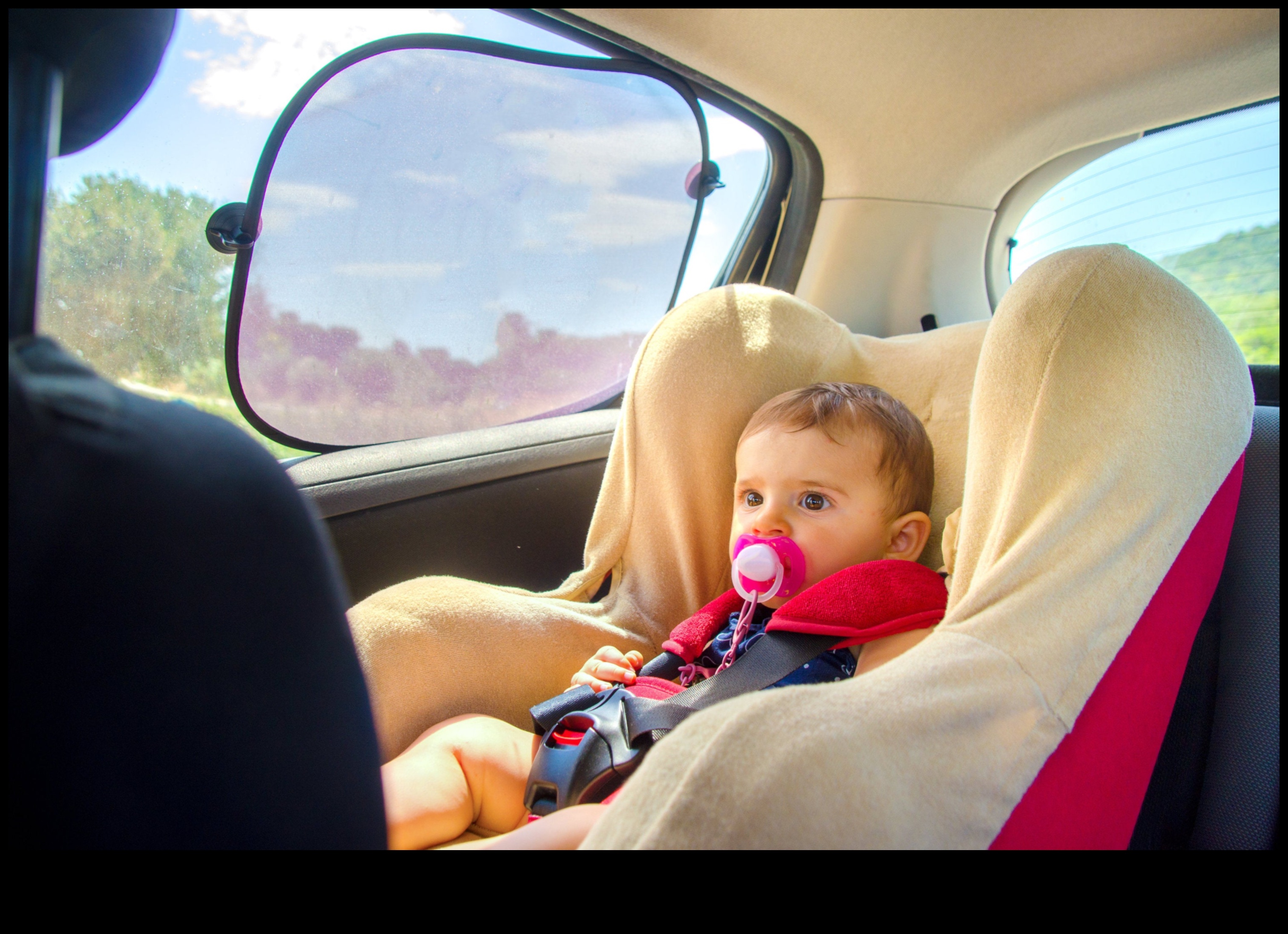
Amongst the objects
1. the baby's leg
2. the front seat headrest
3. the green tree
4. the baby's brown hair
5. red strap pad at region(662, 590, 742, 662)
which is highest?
the front seat headrest

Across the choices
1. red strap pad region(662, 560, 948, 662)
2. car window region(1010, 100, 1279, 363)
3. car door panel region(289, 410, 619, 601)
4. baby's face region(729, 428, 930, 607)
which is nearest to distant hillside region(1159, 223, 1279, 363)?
car window region(1010, 100, 1279, 363)

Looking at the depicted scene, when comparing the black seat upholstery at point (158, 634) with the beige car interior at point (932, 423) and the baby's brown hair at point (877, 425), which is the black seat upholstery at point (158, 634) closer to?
the beige car interior at point (932, 423)

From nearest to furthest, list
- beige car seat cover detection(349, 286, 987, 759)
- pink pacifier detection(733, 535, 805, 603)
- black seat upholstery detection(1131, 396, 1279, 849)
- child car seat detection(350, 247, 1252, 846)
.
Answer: child car seat detection(350, 247, 1252, 846), black seat upholstery detection(1131, 396, 1279, 849), pink pacifier detection(733, 535, 805, 603), beige car seat cover detection(349, 286, 987, 759)

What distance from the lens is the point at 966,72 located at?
141 cm

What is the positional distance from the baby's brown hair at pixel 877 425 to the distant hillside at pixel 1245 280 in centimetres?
83

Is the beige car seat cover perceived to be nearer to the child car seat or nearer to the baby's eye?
the child car seat

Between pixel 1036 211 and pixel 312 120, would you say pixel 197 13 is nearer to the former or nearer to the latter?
pixel 312 120

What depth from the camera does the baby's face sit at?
1.10 metres

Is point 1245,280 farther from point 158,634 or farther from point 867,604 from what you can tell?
point 158,634

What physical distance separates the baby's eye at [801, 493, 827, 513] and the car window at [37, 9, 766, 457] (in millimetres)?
764

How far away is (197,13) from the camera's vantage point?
0.60m

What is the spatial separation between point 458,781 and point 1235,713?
923 mm

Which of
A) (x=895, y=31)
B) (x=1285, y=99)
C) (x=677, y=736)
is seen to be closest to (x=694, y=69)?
(x=895, y=31)

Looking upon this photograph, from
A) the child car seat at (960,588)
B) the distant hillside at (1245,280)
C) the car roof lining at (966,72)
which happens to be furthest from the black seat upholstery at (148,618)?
the distant hillside at (1245,280)
